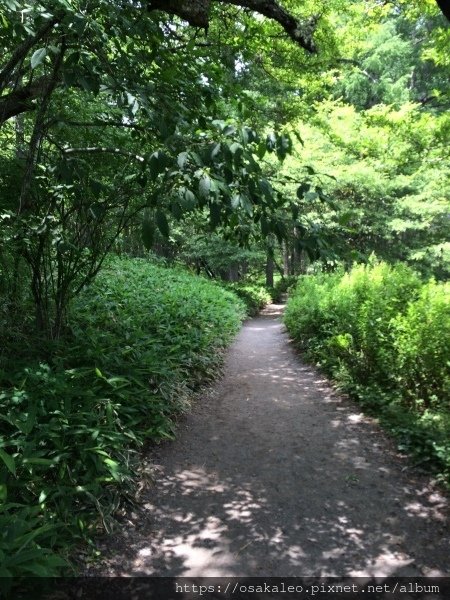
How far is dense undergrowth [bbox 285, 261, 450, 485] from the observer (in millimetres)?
4035

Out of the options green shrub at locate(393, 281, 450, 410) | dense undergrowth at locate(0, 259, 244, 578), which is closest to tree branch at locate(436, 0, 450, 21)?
green shrub at locate(393, 281, 450, 410)

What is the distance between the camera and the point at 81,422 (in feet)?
11.1

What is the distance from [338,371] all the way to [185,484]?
336 cm

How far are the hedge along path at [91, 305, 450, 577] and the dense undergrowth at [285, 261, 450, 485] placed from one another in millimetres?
276

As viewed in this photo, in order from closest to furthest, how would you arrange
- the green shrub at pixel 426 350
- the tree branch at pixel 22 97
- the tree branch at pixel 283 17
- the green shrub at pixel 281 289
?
the tree branch at pixel 283 17, the tree branch at pixel 22 97, the green shrub at pixel 426 350, the green shrub at pixel 281 289

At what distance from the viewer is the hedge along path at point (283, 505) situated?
2.71 metres

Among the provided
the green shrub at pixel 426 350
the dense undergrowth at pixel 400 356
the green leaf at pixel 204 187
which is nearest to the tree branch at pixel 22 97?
the green leaf at pixel 204 187

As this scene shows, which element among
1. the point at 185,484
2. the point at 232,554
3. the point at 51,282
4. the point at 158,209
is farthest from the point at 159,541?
the point at 51,282

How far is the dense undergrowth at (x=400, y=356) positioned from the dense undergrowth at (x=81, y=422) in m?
2.26

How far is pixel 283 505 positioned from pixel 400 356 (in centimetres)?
235

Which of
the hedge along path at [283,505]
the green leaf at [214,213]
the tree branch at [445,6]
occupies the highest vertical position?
the tree branch at [445,6]

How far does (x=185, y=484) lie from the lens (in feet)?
12.0

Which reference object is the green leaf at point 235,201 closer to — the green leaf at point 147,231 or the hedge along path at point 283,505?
the green leaf at point 147,231

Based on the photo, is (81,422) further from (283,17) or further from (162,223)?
(283,17)
